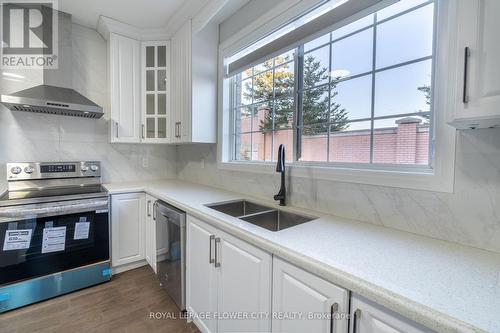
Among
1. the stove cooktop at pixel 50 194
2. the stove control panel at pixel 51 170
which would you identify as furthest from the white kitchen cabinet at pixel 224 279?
the stove control panel at pixel 51 170

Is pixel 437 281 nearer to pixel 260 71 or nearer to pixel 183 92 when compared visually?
pixel 260 71

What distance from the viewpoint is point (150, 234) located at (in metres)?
2.32

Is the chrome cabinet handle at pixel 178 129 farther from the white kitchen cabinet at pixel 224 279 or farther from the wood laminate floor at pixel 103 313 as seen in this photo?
the wood laminate floor at pixel 103 313

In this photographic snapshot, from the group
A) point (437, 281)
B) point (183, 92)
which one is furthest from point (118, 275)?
point (437, 281)

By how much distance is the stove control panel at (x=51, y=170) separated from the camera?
84.7 inches

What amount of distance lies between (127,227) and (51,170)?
945 mm

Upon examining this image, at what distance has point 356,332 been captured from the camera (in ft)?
2.37

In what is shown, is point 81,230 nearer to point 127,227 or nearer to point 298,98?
point 127,227

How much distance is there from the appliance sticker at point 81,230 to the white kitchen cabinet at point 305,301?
1.81 meters

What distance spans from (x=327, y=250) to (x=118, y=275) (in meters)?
2.29

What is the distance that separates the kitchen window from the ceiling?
92cm

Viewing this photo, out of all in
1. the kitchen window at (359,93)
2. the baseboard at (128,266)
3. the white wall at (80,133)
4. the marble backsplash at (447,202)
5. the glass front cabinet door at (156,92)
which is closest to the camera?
the marble backsplash at (447,202)

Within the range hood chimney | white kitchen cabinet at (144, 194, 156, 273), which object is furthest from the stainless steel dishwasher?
the range hood chimney

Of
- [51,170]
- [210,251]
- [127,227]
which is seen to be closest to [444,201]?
[210,251]
